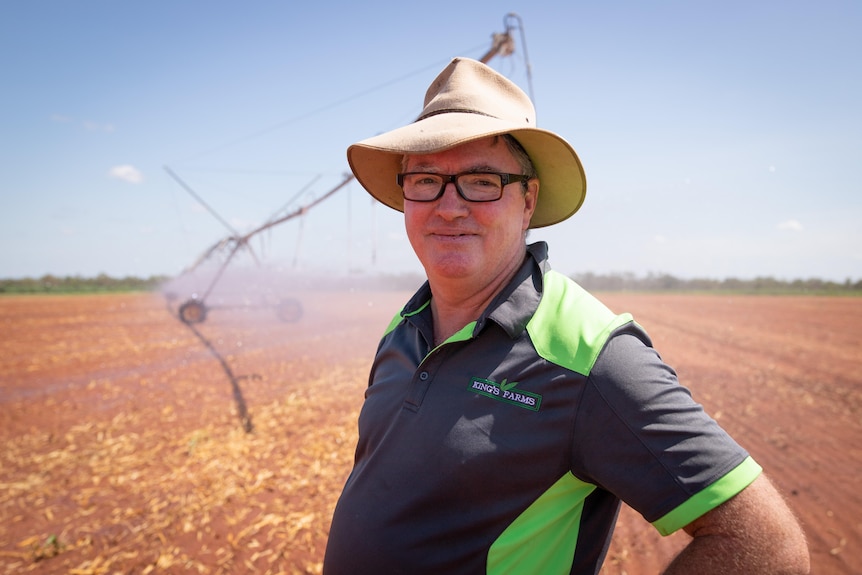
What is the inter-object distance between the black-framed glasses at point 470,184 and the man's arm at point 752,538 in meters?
1.21

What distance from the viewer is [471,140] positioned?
1709 millimetres

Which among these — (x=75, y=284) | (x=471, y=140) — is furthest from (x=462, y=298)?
(x=75, y=284)

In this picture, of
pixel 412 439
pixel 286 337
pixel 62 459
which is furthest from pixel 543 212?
pixel 286 337

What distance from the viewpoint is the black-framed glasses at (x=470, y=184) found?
176 cm

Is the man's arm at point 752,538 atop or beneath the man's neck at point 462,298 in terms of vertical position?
beneath

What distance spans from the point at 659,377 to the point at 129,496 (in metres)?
6.30

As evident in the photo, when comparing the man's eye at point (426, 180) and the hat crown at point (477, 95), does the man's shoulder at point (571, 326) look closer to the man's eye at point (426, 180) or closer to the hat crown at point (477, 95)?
the man's eye at point (426, 180)

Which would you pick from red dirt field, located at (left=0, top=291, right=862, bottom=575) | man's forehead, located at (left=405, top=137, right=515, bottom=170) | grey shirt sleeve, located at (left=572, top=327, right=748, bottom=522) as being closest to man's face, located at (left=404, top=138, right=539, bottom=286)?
man's forehead, located at (left=405, top=137, right=515, bottom=170)

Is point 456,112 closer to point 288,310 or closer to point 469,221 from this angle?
point 469,221

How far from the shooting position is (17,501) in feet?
17.6

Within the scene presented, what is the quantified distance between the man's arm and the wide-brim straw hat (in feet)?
4.33

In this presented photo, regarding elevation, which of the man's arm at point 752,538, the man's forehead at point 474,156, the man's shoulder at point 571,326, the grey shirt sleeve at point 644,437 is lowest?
the man's arm at point 752,538

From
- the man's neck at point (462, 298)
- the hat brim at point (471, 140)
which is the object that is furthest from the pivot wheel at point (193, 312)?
the man's neck at point (462, 298)

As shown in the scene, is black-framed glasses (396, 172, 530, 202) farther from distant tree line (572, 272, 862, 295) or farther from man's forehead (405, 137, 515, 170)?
distant tree line (572, 272, 862, 295)
